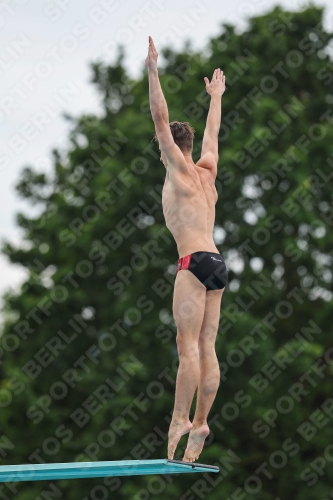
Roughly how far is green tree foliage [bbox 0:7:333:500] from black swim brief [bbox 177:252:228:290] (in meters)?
9.30

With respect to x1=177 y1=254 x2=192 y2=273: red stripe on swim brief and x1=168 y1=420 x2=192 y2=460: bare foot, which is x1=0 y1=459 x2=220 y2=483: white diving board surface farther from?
x1=177 y1=254 x2=192 y2=273: red stripe on swim brief

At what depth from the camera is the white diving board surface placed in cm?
508

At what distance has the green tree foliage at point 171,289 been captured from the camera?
15.7m

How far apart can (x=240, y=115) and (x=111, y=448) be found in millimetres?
7065

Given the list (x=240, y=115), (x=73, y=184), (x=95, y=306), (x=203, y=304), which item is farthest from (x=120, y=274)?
(x=203, y=304)

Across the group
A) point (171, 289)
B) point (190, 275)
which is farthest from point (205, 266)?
point (171, 289)

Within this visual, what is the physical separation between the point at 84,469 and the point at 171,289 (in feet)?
37.5

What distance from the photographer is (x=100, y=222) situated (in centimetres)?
1734

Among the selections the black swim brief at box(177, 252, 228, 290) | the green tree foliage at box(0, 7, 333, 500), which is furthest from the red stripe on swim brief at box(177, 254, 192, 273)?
the green tree foliage at box(0, 7, 333, 500)

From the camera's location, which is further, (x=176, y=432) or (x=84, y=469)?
(x=176, y=432)

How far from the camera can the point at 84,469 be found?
210 inches

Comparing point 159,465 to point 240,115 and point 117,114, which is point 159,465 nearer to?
point 240,115

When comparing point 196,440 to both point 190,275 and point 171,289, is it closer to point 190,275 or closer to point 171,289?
point 190,275

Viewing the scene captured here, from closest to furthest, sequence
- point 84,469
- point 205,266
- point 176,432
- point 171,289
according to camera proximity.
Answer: point 84,469 → point 176,432 → point 205,266 → point 171,289
